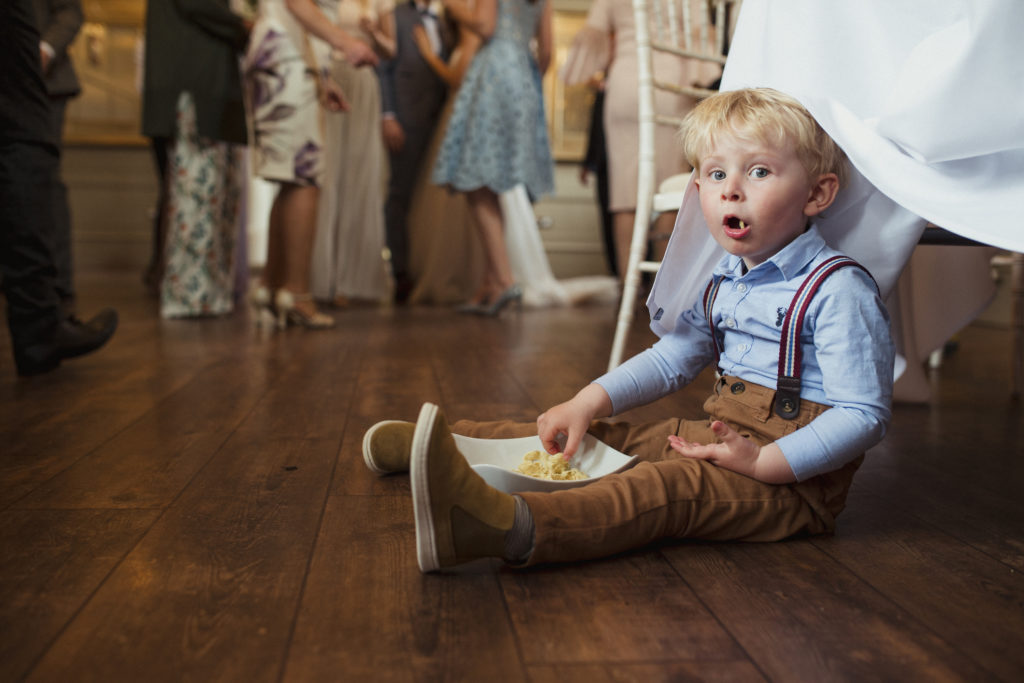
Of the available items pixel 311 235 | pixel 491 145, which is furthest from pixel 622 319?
pixel 491 145

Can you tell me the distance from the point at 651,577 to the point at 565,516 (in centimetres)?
8

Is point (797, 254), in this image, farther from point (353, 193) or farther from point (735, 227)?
point (353, 193)

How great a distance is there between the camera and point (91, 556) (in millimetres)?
720

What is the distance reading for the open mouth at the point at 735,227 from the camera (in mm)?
825

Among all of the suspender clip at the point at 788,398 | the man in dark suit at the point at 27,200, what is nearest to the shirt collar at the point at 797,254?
the suspender clip at the point at 788,398

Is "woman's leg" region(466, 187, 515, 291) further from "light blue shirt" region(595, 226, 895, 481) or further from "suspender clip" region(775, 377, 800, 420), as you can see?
"suspender clip" region(775, 377, 800, 420)

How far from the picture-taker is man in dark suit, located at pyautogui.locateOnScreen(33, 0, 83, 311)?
6.64 ft

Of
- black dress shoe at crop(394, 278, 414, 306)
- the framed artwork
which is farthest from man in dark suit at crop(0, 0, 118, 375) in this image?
the framed artwork

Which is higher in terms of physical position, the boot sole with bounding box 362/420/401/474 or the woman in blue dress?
the woman in blue dress

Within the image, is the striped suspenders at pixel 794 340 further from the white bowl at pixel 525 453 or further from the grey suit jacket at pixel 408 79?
the grey suit jacket at pixel 408 79

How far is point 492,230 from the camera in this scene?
3090 mm

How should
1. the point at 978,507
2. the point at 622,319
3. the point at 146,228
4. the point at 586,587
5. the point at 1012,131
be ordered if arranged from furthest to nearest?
the point at 146,228, the point at 622,319, the point at 978,507, the point at 1012,131, the point at 586,587

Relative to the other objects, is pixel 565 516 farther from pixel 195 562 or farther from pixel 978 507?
pixel 978 507

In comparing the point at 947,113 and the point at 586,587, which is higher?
the point at 947,113
